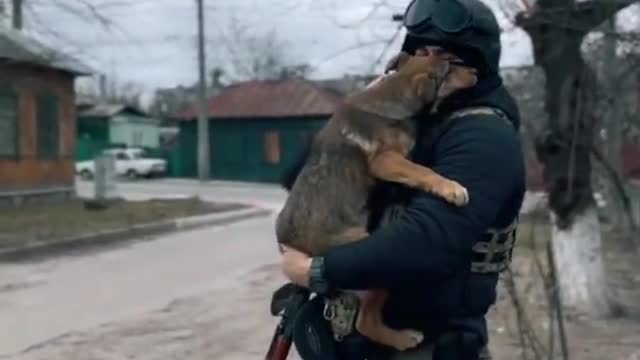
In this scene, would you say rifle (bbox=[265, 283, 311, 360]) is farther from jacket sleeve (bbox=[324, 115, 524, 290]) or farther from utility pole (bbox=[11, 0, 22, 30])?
utility pole (bbox=[11, 0, 22, 30])

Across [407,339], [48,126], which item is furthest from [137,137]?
[407,339]

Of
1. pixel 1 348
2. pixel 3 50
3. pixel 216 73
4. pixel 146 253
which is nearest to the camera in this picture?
pixel 1 348

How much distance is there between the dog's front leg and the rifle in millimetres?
374

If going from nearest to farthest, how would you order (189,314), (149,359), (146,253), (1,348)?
1. (149,359)
2. (1,348)
3. (189,314)
4. (146,253)

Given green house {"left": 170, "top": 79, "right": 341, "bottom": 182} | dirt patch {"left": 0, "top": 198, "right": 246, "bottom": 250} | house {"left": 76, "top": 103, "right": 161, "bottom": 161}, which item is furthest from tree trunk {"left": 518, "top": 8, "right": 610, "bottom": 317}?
house {"left": 76, "top": 103, "right": 161, "bottom": 161}

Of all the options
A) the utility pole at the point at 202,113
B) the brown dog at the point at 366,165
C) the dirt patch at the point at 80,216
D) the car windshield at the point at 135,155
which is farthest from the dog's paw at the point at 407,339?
the car windshield at the point at 135,155

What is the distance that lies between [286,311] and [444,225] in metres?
0.55

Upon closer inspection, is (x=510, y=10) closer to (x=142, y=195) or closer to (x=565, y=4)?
(x=565, y=4)

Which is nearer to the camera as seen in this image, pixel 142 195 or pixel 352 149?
pixel 352 149

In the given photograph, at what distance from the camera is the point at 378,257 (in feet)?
8.11

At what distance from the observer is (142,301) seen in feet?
42.9

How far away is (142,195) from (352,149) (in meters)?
37.2

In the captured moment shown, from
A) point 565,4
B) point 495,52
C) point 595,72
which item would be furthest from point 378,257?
point 595,72

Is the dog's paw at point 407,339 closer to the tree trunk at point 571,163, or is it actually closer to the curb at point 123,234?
the tree trunk at point 571,163
